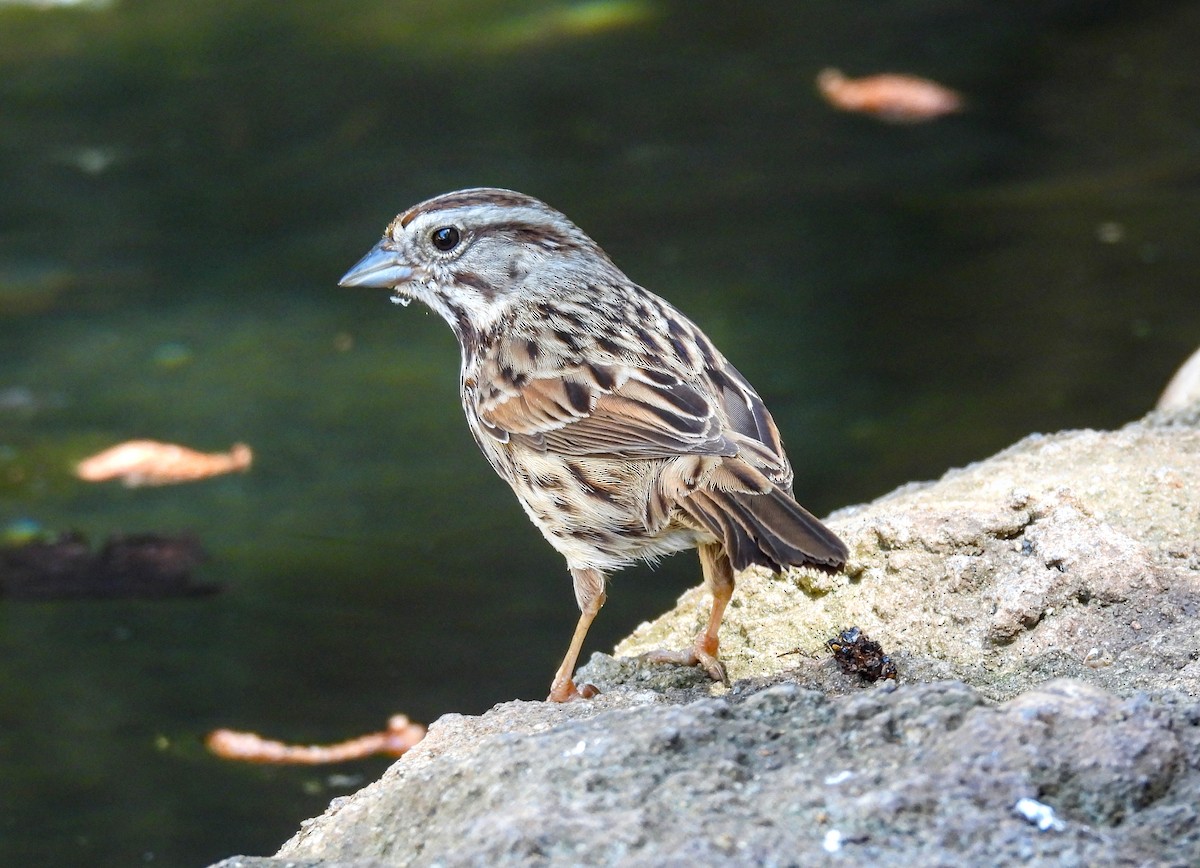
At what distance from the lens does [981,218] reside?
8.99 m

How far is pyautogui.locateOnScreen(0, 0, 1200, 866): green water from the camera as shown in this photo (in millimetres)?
5824

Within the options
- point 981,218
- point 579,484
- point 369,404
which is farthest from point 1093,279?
point 579,484

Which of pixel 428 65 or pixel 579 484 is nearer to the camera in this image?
pixel 579 484

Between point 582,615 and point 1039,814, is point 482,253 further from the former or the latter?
point 1039,814

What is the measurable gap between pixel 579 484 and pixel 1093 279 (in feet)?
16.6

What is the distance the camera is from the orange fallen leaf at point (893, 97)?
1016 centimetres

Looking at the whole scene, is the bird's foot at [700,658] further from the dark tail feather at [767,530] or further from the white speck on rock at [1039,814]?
the white speck on rock at [1039,814]

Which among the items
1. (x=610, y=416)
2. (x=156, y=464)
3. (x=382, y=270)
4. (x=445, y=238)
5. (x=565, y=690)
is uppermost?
(x=445, y=238)

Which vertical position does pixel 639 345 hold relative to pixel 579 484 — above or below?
above

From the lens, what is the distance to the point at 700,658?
4.01 m

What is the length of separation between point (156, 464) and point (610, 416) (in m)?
3.71

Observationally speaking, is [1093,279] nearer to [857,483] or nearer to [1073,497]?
[857,483]

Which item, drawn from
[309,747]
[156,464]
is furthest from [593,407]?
[156,464]

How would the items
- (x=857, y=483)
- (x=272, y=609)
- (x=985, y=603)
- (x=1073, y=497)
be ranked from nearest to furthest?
(x=985, y=603)
(x=1073, y=497)
(x=272, y=609)
(x=857, y=483)
